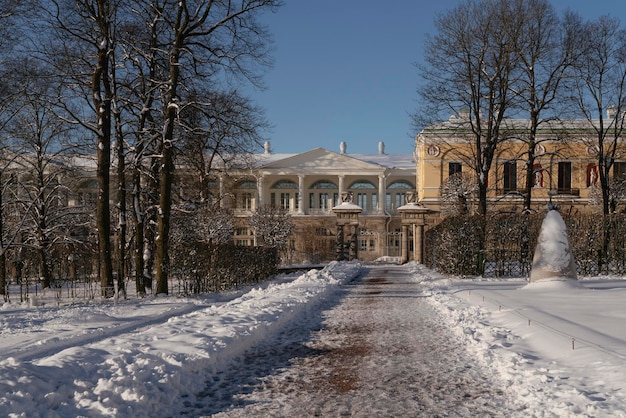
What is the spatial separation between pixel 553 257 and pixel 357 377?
11200 mm

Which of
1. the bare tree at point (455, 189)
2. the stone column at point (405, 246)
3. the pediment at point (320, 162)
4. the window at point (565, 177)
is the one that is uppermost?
the pediment at point (320, 162)

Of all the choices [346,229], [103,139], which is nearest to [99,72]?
[103,139]

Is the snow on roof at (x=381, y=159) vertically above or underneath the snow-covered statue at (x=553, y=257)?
above

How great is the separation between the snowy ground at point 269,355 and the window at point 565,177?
39.1 m

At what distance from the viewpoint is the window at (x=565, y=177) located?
50.9m

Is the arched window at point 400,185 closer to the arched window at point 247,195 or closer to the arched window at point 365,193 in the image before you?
the arched window at point 365,193

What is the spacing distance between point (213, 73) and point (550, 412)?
15343 mm

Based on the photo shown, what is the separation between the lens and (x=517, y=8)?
24.9 m

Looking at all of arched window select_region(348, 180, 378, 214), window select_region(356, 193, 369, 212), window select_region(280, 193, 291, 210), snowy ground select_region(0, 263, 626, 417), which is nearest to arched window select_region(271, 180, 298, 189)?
window select_region(280, 193, 291, 210)

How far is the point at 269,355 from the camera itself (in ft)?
27.0

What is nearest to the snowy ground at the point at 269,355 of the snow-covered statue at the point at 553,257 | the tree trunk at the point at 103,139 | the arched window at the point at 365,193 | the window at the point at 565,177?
the snow-covered statue at the point at 553,257

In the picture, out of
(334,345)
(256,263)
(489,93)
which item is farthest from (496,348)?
(489,93)

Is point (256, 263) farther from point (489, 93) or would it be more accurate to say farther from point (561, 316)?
point (561, 316)

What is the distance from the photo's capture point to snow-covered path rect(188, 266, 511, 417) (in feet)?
18.5
